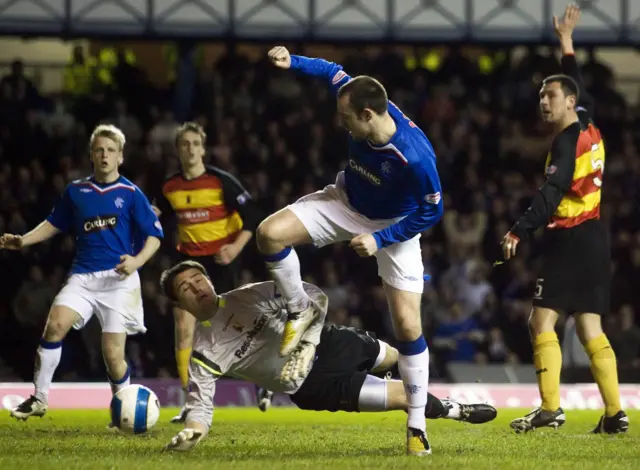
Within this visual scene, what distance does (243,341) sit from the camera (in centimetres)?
770

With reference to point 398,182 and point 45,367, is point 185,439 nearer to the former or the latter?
point 398,182

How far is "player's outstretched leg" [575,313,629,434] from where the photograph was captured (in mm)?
9109

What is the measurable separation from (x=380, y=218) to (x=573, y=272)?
2125mm

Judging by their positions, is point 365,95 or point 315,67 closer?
point 365,95

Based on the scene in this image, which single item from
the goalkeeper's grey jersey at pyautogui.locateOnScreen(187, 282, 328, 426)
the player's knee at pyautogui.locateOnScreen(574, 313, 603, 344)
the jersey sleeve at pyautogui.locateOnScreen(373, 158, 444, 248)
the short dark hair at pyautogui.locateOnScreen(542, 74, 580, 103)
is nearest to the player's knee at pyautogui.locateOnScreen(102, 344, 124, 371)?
the goalkeeper's grey jersey at pyautogui.locateOnScreen(187, 282, 328, 426)

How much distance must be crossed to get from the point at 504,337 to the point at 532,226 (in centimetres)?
714

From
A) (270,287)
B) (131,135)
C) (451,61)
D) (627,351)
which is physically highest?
(451,61)

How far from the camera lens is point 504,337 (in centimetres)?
1545

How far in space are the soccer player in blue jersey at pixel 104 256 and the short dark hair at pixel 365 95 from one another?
3038 millimetres

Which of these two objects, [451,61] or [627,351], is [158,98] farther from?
[627,351]

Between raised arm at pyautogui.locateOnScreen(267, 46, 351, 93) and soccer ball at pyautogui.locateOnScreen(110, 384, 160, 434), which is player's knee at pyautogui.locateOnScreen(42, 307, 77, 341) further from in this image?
raised arm at pyautogui.locateOnScreen(267, 46, 351, 93)

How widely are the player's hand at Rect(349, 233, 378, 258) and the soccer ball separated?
213cm

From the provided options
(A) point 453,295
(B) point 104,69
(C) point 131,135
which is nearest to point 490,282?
(A) point 453,295

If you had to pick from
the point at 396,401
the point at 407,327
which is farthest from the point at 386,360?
the point at 407,327
